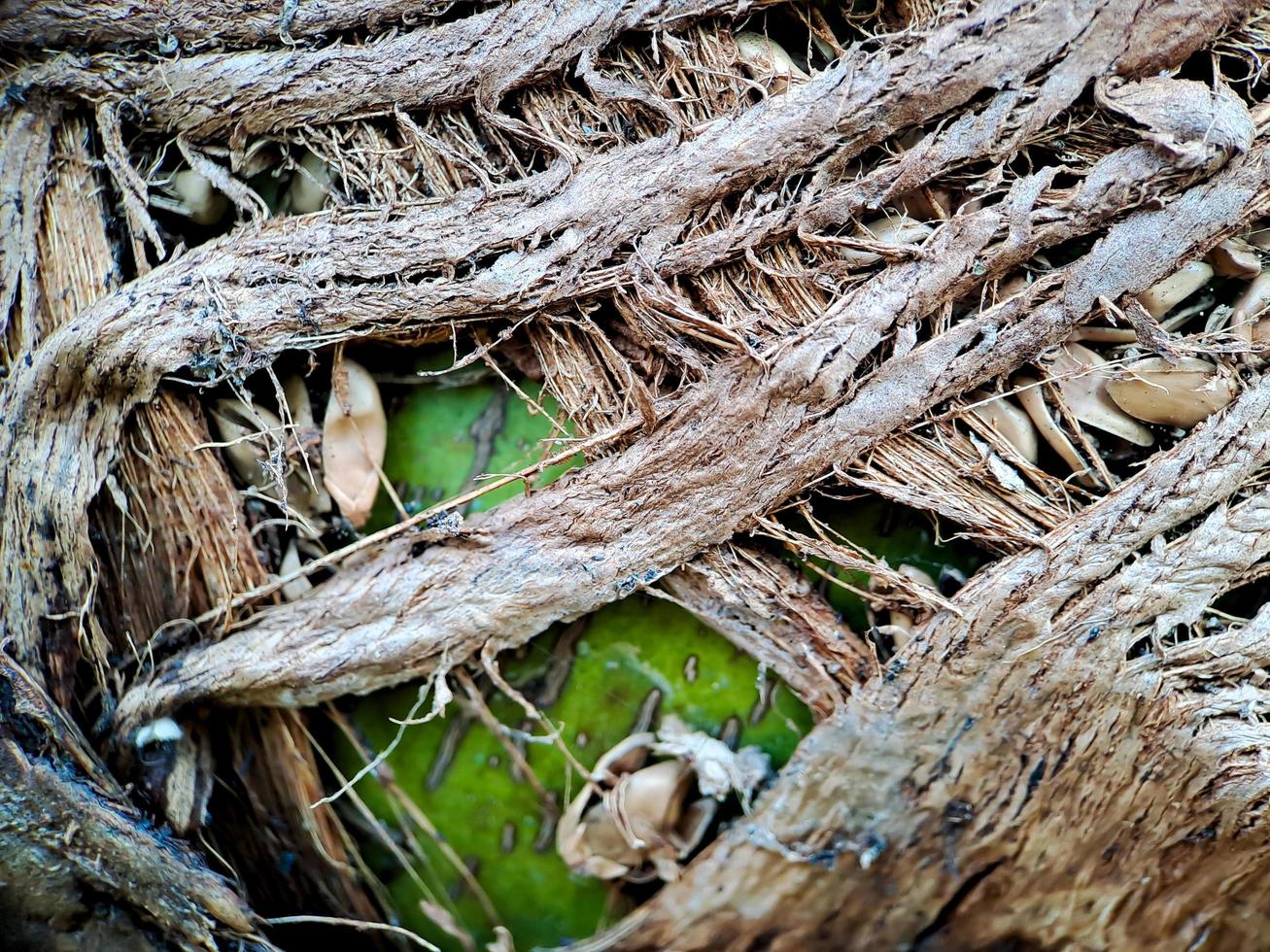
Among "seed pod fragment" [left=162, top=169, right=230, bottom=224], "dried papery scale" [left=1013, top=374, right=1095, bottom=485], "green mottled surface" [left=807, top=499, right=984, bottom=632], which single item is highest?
"seed pod fragment" [left=162, top=169, right=230, bottom=224]

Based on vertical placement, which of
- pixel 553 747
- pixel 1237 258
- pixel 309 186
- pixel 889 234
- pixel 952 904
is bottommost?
pixel 952 904

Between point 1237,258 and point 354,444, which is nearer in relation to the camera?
point 1237,258

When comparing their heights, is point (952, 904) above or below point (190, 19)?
below

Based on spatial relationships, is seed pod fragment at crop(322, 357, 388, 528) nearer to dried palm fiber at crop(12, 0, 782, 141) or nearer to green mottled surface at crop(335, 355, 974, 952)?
green mottled surface at crop(335, 355, 974, 952)

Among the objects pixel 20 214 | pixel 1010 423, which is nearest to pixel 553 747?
pixel 1010 423

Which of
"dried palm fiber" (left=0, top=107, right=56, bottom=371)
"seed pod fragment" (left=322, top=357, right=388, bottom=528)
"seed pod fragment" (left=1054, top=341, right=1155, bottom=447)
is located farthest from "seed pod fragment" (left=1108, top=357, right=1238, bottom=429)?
"dried palm fiber" (left=0, top=107, right=56, bottom=371)

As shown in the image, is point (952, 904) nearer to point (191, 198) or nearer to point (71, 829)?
point (71, 829)
